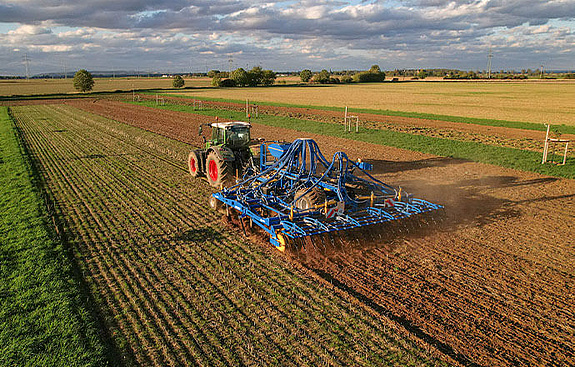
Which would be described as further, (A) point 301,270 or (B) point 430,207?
(B) point 430,207

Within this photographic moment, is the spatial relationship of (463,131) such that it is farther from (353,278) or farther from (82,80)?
(82,80)

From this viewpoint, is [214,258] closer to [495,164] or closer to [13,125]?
[495,164]

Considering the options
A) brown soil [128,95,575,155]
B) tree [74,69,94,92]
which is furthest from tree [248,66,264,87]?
brown soil [128,95,575,155]

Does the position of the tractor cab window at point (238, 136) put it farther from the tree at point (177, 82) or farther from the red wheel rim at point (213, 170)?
the tree at point (177, 82)

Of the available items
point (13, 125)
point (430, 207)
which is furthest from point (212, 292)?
point (13, 125)

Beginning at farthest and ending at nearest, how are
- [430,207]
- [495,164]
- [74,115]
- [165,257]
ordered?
[74,115]
[495,164]
[430,207]
[165,257]
